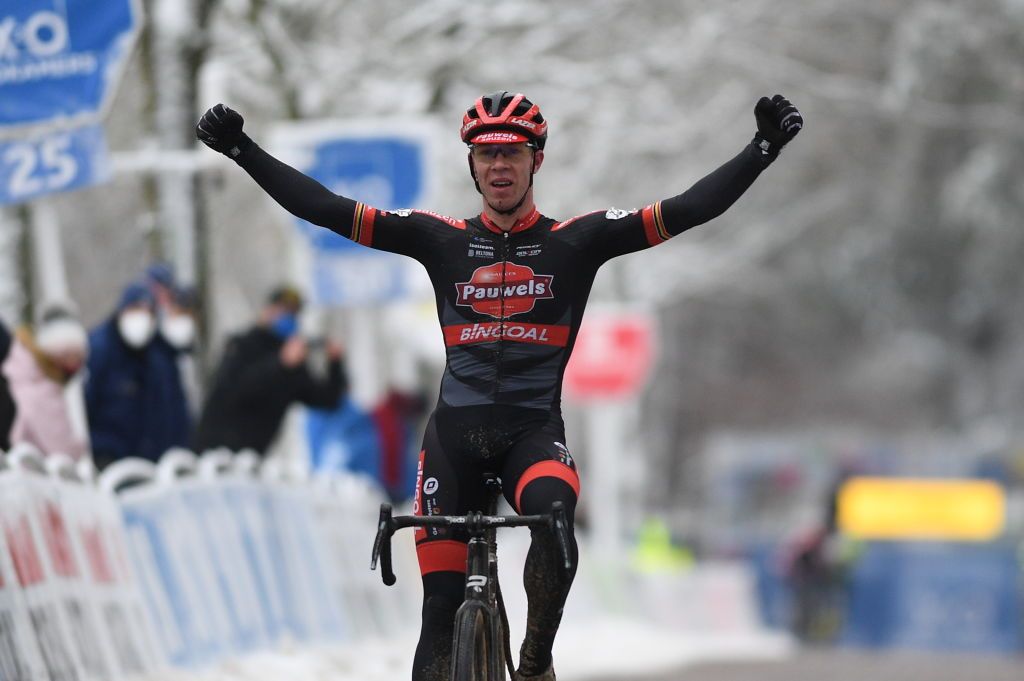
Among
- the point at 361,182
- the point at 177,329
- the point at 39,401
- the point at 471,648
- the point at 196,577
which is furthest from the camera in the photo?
the point at 361,182

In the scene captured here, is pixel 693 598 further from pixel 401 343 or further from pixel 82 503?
pixel 82 503

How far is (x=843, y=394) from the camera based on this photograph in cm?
6425

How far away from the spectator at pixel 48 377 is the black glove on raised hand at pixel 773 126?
13.8ft

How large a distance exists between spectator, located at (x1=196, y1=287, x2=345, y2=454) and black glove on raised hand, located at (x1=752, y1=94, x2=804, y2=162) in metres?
6.34

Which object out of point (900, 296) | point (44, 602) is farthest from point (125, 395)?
point (900, 296)

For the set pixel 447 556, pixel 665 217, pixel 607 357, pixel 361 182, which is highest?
pixel 361 182

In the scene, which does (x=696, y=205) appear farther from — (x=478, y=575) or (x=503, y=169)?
(x=478, y=575)

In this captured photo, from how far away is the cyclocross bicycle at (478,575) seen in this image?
23.1 feet

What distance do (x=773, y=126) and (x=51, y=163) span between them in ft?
16.2

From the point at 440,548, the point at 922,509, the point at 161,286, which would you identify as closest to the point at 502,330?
the point at 440,548

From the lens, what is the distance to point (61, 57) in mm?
11477

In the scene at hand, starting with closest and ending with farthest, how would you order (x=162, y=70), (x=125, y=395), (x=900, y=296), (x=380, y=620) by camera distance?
1. (x=125, y=395)
2. (x=380, y=620)
3. (x=162, y=70)
4. (x=900, y=296)

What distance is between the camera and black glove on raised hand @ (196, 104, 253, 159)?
25.0 feet

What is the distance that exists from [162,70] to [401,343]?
12.8 m
